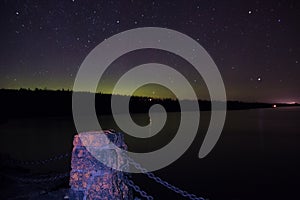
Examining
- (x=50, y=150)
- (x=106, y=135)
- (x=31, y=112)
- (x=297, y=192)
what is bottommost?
(x=297, y=192)

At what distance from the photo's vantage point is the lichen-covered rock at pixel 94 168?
10.1 ft

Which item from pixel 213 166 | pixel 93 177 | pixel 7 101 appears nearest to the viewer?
pixel 93 177

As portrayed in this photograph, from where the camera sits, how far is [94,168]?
307 centimetres

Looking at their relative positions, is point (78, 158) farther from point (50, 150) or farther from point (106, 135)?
point (50, 150)

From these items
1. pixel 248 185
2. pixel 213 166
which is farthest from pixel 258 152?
pixel 248 185

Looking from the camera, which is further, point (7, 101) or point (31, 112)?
point (31, 112)

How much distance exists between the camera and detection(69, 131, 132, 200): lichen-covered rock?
10.1 feet

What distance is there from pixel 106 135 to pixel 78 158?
476 millimetres

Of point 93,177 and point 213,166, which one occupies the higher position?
point 93,177

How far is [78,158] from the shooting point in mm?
3117

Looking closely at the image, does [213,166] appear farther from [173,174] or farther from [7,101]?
[7,101]

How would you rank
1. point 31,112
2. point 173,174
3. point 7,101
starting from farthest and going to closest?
1. point 31,112
2. point 7,101
3. point 173,174

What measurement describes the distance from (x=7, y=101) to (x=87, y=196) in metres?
58.5

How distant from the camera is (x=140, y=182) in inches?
401
